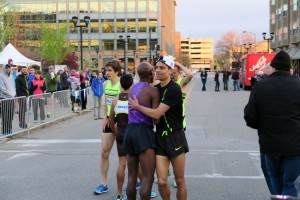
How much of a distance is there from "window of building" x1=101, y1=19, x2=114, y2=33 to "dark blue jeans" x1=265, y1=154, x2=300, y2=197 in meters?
99.4

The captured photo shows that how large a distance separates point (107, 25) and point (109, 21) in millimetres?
1040

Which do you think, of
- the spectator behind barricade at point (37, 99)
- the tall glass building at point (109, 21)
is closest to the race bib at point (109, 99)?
the spectator behind barricade at point (37, 99)

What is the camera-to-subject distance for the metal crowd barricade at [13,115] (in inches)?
447

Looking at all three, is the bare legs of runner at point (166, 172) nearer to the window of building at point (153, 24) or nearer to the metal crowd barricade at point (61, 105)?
the metal crowd barricade at point (61, 105)

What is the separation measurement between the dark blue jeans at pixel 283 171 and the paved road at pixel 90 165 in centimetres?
142

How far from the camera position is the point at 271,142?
4566 millimetres

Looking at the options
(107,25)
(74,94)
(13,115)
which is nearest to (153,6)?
(107,25)

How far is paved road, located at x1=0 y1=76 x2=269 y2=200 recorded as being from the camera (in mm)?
6453

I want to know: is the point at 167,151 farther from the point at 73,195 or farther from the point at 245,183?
the point at 245,183

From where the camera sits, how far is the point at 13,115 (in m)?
11.8

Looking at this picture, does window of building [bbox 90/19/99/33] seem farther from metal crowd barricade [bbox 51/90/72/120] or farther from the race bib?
the race bib

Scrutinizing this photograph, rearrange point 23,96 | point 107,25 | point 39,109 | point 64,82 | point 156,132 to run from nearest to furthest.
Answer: point 156,132
point 23,96
point 39,109
point 64,82
point 107,25

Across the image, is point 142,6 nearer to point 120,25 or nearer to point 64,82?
point 120,25

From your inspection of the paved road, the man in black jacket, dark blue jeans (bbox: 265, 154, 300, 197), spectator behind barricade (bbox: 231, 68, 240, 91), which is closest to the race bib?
the paved road
